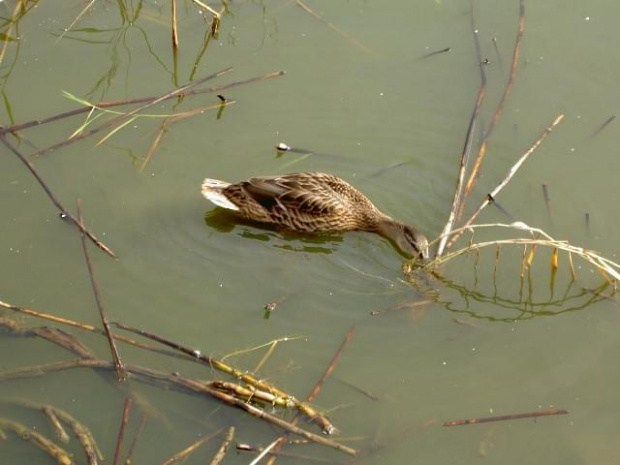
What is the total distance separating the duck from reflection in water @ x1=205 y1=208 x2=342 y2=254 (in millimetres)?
55

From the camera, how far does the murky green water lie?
573cm

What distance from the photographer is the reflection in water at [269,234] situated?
275 inches

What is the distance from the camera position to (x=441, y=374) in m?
5.93

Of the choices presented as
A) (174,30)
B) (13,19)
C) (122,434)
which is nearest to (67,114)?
(174,30)

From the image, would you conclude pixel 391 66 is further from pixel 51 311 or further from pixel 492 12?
pixel 51 311

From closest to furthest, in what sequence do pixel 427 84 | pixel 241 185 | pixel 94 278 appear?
pixel 94 278 → pixel 241 185 → pixel 427 84

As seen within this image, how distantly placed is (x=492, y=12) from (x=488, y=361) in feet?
12.2

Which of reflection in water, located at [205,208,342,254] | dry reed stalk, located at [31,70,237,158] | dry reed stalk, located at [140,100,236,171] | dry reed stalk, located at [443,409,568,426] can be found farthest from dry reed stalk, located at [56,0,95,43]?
dry reed stalk, located at [443,409,568,426]

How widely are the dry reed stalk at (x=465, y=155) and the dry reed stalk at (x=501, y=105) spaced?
74mm

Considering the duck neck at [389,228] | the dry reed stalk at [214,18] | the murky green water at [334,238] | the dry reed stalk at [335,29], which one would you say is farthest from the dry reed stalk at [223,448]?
the dry reed stalk at [214,18]

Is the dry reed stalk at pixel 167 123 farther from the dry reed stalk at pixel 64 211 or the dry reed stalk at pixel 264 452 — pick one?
the dry reed stalk at pixel 264 452

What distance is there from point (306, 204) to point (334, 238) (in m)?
0.44

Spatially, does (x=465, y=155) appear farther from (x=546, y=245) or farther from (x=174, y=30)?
(x=174, y=30)

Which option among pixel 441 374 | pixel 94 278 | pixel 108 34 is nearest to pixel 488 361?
pixel 441 374
